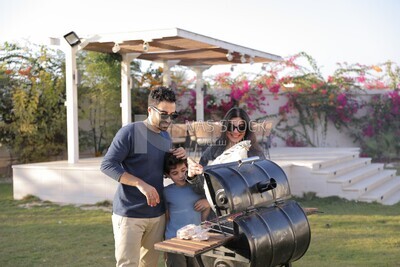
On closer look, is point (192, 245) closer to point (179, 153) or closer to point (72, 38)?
point (179, 153)

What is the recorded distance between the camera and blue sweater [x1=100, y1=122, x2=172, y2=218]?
351 cm

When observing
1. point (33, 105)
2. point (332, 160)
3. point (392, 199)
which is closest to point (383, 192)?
point (392, 199)

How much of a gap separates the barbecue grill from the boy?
0.31m

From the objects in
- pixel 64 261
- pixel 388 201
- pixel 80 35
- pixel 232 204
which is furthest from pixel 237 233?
pixel 80 35

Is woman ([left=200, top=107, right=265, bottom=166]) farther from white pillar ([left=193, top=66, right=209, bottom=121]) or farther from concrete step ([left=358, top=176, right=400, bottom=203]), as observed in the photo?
white pillar ([left=193, top=66, right=209, bottom=121])

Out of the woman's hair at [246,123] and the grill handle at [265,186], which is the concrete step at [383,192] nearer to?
the woman's hair at [246,123]

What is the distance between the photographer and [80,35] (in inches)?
A: 397

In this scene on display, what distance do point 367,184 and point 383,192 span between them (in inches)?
11.8

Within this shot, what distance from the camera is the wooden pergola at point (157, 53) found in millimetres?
9906

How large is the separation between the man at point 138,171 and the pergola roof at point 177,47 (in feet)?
19.7

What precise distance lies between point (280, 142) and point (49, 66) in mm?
6888

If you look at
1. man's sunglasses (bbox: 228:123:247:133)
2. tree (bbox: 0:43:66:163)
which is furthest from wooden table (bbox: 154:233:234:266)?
tree (bbox: 0:43:66:163)

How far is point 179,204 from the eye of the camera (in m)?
3.72

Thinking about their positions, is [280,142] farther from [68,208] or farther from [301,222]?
[301,222]
